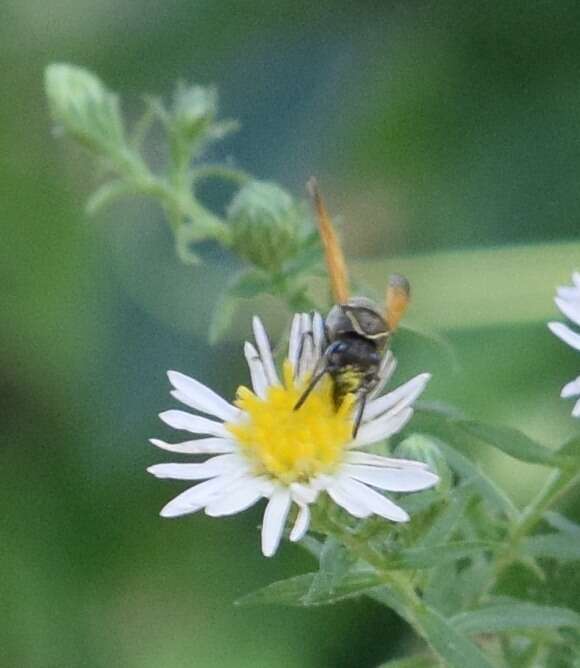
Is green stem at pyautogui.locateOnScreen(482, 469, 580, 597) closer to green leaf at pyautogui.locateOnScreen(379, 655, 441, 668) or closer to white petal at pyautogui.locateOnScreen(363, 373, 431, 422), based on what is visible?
green leaf at pyautogui.locateOnScreen(379, 655, 441, 668)

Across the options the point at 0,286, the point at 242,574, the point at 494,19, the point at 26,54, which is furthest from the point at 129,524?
the point at 494,19

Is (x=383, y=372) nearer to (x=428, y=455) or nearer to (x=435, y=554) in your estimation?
(x=428, y=455)

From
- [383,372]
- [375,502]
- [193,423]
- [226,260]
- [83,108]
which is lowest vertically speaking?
[375,502]

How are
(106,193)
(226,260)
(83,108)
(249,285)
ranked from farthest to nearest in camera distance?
1. (226,260)
2. (83,108)
3. (106,193)
4. (249,285)

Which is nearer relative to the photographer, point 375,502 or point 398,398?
point 375,502

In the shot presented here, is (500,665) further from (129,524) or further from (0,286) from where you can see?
(0,286)

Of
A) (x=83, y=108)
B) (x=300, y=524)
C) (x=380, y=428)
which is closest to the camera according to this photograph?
(x=300, y=524)

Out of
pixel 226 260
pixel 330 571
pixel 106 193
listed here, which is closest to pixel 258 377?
pixel 330 571
